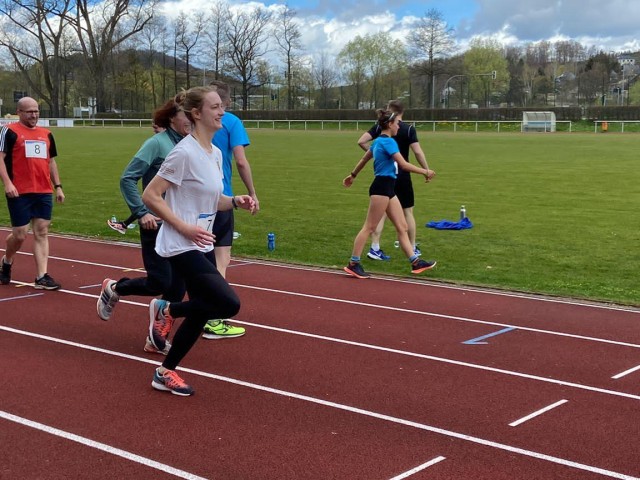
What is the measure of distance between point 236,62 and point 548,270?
94.4 m

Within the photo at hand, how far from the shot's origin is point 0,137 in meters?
7.86

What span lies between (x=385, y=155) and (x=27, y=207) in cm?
403

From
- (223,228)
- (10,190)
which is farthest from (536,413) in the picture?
(10,190)

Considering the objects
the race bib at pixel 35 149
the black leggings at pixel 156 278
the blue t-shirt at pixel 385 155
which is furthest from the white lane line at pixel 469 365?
the blue t-shirt at pixel 385 155

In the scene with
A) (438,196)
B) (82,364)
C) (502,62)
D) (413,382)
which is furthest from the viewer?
(502,62)

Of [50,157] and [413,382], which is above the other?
[50,157]

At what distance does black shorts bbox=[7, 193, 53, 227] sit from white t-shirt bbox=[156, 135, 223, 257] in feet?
12.9

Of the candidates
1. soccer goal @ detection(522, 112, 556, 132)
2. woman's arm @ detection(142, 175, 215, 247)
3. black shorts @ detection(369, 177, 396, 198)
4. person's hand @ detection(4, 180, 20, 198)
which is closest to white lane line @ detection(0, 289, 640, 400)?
person's hand @ detection(4, 180, 20, 198)

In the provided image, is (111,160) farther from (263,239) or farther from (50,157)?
(50,157)

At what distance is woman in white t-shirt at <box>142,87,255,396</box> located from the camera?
4.54m

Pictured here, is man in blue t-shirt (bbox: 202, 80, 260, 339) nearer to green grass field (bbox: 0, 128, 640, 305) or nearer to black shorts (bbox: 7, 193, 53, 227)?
black shorts (bbox: 7, 193, 53, 227)

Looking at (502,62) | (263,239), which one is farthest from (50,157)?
(502,62)

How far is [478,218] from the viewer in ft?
46.2

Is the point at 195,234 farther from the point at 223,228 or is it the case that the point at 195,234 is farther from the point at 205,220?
the point at 223,228
